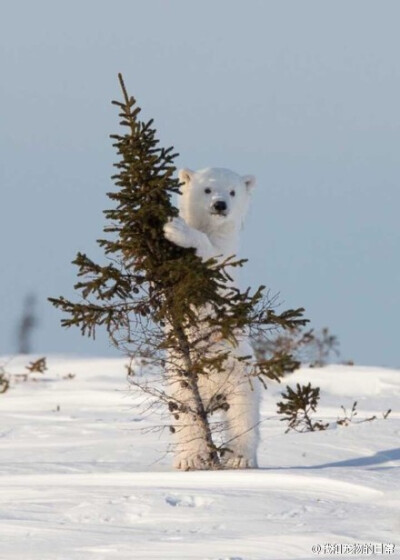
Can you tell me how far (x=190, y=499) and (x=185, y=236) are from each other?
1.94 m

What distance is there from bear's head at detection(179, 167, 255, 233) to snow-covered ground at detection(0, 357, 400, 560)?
1538mm

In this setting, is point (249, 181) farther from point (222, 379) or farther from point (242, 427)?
point (242, 427)

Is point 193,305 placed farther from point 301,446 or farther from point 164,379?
point 301,446

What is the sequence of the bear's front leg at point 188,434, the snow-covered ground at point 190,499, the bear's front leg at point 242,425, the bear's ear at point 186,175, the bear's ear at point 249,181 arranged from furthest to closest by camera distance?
the bear's ear at point 249,181, the bear's ear at point 186,175, the bear's front leg at point 242,425, the bear's front leg at point 188,434, the snow-covered ground at point 190,499

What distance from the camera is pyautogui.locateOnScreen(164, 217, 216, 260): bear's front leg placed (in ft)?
25.4

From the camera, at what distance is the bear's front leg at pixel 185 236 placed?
775 centimetres

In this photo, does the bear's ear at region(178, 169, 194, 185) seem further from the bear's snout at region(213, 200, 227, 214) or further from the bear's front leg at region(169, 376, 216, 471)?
the bear's front leg at region(169, 376, 216, 471)

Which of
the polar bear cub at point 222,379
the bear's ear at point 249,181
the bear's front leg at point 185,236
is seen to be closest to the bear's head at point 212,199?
the polar bear cub at point 222,379

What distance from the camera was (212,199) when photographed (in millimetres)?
8469

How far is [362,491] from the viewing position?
21.9 feet

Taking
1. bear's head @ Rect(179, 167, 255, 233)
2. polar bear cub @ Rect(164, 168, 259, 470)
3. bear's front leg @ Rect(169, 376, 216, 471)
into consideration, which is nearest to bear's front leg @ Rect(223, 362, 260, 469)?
polar bear cub @ Rect(164, 168, 259, 470)

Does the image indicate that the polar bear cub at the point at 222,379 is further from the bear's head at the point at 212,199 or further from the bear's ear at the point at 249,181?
the bear's ear at the point at 249,181

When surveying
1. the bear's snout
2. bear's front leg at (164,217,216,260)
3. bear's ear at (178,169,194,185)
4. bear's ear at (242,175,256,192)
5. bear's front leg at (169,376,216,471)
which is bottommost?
bear's front leg at (169,376,216,471)

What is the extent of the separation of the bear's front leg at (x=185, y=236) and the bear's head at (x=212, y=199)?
43 centimetres
